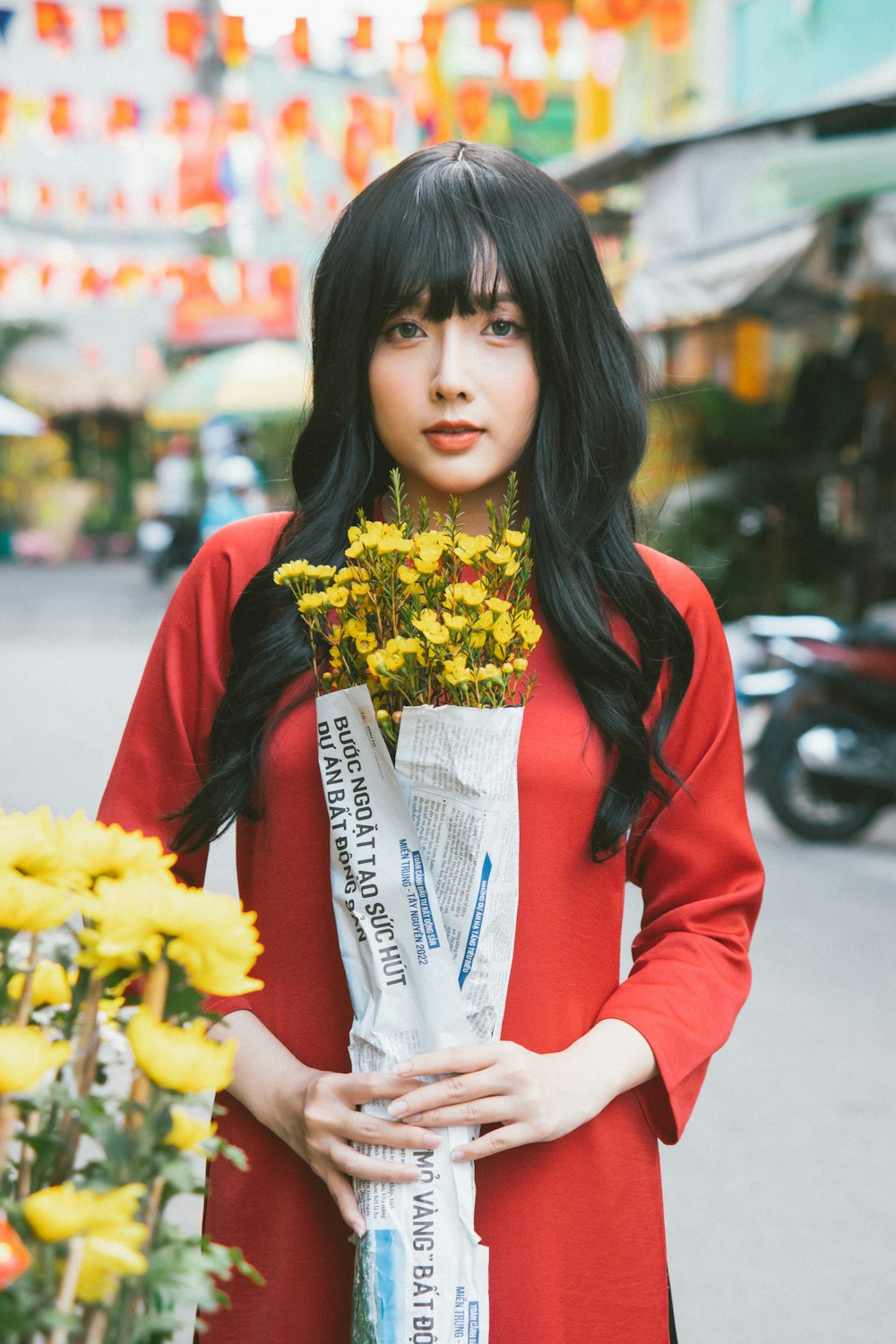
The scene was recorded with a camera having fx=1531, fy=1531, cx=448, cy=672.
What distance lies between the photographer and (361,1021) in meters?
1.28

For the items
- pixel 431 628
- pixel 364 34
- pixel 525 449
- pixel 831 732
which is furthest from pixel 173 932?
pixel 364 34

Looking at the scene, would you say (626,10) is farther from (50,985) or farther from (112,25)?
(50,985)

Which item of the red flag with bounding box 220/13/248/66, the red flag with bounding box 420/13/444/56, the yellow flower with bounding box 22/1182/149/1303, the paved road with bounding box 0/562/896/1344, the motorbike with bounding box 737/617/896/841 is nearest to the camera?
the yellow flower with bounding box 22/1182/149/1303

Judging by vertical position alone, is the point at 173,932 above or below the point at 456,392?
below

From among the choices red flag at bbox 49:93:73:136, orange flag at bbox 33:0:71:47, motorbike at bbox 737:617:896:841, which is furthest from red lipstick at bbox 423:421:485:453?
red flag at bbox 49:93:73:136

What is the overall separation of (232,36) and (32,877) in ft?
28.1

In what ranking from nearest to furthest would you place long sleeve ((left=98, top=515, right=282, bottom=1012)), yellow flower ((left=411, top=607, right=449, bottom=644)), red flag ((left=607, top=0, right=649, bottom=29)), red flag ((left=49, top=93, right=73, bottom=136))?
→ yellow flower ((left=411, top=607, right=449, bottom=644))
long sleeve ((left=98, top=515, right=282, bottom=1012))
red flag ((left=607, top=0, right=649, bottom=29))
red flag ((left=49, top=93, right=73, bottom=136))

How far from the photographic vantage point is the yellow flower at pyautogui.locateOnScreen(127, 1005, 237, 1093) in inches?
30.8

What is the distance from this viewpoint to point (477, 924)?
4.18 feet

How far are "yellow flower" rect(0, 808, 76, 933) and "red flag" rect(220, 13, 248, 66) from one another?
27.7 ft

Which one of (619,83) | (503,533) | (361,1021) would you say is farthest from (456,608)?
(619,83)

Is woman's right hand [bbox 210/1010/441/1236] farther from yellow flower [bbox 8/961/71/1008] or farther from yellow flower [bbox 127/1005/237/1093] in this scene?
yellow flower [bbox 127/1005/237/1093]

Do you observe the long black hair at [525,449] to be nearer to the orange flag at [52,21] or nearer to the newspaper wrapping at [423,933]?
the newspaper wrapping at [423,933]

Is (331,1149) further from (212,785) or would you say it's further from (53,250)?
(53,250)
